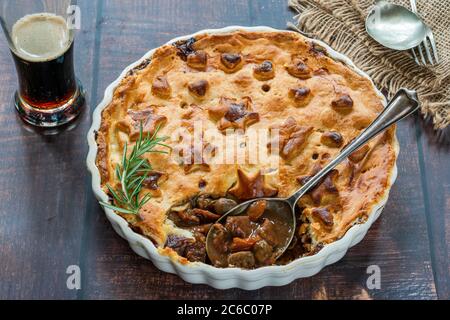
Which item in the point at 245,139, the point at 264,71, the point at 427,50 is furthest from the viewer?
the point at 427,50

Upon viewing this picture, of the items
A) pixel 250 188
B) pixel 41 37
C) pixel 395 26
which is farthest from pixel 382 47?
pixel 41 37

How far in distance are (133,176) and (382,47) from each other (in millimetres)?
1400

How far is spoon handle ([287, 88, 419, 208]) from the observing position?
319cm

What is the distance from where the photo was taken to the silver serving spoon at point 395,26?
12.6 feet

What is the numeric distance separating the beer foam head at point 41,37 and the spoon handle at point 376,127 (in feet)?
3.67

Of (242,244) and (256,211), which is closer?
(242,244)

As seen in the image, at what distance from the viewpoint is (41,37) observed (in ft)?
11.1

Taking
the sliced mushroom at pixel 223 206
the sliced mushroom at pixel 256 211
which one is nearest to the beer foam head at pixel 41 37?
the sliced mushroom at pixel 223 206

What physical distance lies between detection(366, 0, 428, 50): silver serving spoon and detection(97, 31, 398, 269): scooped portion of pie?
454 millimetres

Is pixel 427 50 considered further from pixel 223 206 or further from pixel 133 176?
pixel 133 176

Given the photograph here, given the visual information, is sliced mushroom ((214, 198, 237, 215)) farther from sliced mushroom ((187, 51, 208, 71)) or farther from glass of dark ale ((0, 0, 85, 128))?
glass of dark ale ((0, 0, 85, 128))

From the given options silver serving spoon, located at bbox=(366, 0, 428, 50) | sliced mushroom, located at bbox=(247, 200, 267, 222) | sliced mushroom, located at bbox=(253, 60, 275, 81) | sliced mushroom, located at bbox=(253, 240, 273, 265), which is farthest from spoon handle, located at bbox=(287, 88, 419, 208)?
silver serving spoon, located at bbox=(366, 0, 428, 50)

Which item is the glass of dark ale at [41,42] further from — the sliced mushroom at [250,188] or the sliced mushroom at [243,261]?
the sliced mushroom at [243,261]
